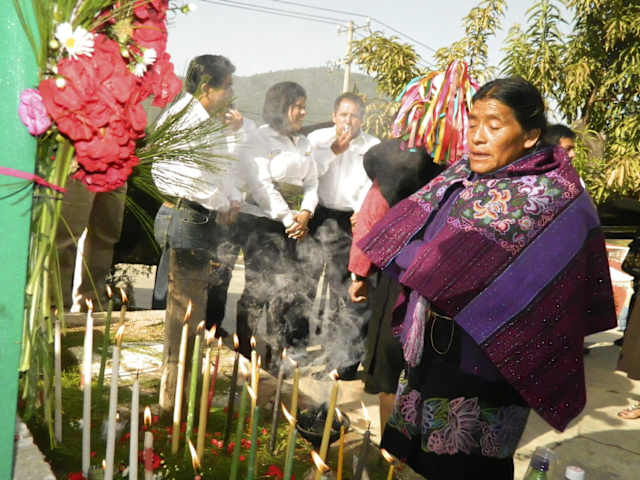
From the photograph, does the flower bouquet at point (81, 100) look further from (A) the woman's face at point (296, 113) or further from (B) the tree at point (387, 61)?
(B) the tree at point (387, 61)

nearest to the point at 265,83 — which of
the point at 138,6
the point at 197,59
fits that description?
the point at 197,59

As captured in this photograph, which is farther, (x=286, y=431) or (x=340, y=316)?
(x=340, y=316)

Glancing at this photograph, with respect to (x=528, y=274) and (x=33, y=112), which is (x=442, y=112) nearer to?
(x=528, y=274)

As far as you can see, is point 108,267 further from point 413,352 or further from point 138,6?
point 138,6

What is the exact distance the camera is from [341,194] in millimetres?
4676

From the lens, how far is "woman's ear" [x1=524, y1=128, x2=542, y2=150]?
2.20 m

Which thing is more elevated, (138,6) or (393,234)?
(138,6)

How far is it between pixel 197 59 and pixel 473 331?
250 centimetres

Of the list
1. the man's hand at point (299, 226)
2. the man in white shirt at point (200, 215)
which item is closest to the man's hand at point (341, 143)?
the man's hand at point (299, 226)

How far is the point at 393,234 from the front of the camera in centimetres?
246

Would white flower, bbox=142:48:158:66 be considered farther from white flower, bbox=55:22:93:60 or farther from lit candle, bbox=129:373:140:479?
lit candle, bbox=129:373:140:479

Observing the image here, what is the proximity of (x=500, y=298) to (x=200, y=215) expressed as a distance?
241 centimetres

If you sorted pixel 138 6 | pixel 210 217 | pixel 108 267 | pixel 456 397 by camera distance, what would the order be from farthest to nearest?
pixel 108 267 → pixel 210 217 → pixel 456 397 → pixel 138 6

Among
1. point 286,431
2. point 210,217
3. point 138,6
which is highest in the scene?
point 138,6
